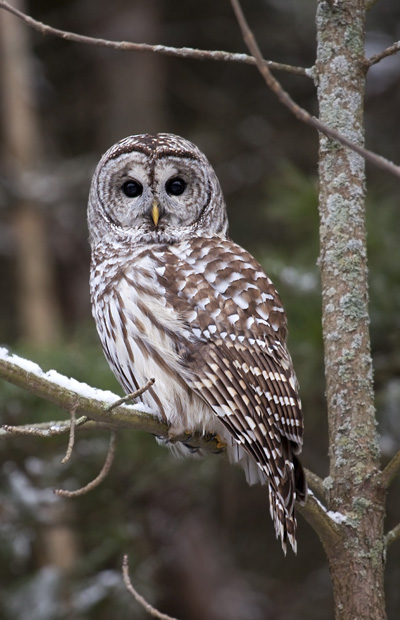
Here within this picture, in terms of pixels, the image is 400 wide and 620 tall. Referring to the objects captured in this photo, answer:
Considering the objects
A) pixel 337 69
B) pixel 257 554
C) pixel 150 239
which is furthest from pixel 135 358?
pixel 257 554

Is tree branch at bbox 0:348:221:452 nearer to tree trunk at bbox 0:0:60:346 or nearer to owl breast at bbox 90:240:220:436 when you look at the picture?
owl breast at bbox 90:240:220:436

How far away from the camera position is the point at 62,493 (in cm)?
228

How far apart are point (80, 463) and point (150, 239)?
5.21 ft

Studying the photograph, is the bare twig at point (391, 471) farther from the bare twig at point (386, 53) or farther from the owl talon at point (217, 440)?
the bare twig at point (386, 53)

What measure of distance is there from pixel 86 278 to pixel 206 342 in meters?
4.96

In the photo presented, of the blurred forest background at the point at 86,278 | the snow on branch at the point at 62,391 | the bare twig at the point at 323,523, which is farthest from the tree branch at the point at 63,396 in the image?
the blurred forest background at the point at 86,278

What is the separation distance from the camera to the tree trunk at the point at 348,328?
91.1 inches

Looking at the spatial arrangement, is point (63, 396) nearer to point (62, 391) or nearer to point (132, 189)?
point (62, 391)

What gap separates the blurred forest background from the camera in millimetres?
4445

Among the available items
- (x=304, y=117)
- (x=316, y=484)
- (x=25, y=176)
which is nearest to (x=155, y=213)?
(x=316, y=484)

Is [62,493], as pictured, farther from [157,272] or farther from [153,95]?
[153,95]

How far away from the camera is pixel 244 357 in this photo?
9.45ft

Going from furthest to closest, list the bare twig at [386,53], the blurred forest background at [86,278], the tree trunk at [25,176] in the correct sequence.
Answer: the tree trunk at [25,176]
the blurred forest background at [86,278]
the bare twig at [386,53]

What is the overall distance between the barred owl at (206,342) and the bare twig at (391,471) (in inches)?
9.4
